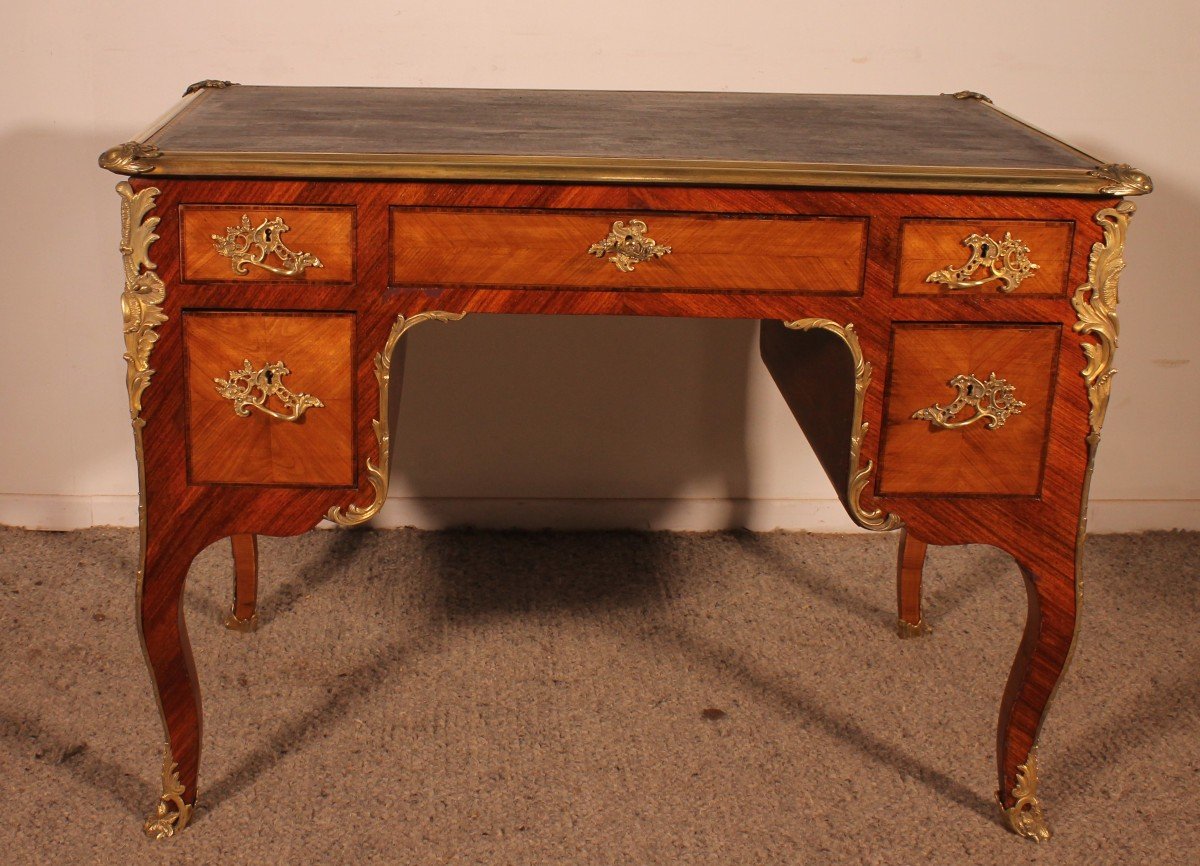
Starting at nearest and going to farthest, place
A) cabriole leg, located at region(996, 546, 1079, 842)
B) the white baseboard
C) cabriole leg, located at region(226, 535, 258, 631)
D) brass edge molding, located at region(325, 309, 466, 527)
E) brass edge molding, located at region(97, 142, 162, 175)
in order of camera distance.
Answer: brass edge molding, located at region(97, 142, 162, 175) → brass edge molding, located at region(325, 309, 466, 527) → cabriole leg, located at region(996, 546, 1079, 842) → cabriole leg, located at region(226, 535, 258, 631) → the white baseboard

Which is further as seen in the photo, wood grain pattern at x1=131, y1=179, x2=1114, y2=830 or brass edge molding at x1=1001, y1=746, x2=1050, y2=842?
brass edge molding at x1=1001, y1=746, x2=1050, y2=842

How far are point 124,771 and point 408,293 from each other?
853 mm

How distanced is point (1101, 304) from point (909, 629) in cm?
88

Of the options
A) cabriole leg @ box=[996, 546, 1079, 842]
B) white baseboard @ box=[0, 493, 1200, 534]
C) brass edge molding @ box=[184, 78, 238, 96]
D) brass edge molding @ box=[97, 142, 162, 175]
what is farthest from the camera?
white baseboard @ box=[0, 493, 1200, 534]

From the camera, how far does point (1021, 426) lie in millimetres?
1709

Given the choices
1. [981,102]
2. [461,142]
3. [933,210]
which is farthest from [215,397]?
[981,102]

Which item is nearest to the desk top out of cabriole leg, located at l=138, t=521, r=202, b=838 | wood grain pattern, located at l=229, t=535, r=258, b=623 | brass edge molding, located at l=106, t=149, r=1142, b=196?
brass edge molding, located at l=106, t=149, r=1142, b=196

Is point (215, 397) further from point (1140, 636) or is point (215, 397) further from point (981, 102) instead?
point (1140, 636)

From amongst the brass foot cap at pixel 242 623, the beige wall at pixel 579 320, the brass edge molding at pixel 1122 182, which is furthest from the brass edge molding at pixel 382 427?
the beige wall at pixel 579 320

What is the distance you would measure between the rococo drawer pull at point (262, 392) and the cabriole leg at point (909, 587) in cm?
113

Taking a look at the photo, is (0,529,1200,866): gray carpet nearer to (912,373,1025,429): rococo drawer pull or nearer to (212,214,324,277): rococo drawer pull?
(912,373,1025,429): rococo drawer pull

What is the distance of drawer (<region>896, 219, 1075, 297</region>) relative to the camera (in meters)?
1.63

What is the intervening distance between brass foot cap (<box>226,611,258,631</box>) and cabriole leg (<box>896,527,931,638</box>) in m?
1.12

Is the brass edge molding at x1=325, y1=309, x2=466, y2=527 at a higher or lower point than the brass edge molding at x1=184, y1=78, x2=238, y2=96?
lower
